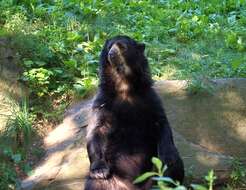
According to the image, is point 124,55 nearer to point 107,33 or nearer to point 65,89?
point 65,89

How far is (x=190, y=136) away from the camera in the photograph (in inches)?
247

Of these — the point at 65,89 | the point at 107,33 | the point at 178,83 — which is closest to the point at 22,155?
the point at 65,89

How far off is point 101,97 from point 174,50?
4083mm

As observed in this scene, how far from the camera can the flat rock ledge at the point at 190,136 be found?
18.8ft

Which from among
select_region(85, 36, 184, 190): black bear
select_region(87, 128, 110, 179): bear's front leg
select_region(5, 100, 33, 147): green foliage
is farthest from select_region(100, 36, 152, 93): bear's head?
select_region(5, 100, 33, 147): green foliage

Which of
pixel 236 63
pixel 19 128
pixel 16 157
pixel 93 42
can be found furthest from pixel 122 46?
pixel 93 42

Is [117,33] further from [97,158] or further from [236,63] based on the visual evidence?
[97,158]

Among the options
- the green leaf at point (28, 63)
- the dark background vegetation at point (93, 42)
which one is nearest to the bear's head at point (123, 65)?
the dark background vegetation at point (93, 42)

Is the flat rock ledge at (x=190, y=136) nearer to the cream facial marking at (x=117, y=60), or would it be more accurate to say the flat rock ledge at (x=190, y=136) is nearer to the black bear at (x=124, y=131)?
the black bear at (x=124, y=131)

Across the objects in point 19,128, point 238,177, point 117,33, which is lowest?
point 238,177

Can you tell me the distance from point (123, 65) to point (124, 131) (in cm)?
63

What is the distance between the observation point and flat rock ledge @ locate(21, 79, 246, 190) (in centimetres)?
572

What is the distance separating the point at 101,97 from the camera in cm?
482

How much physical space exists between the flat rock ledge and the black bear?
3.20 ft
